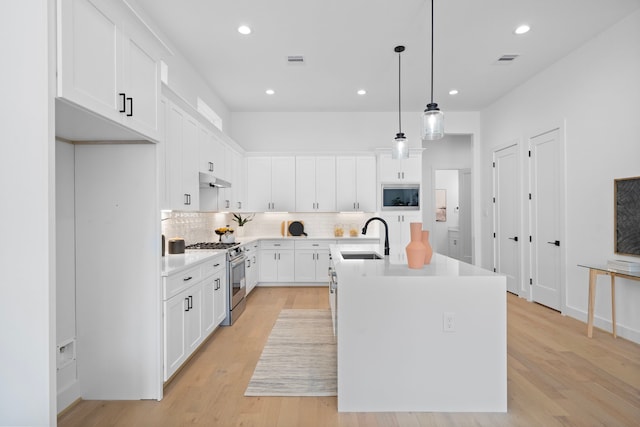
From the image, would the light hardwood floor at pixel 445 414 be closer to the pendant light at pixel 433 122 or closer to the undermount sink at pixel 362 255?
the undermount sink at pixel 362 255

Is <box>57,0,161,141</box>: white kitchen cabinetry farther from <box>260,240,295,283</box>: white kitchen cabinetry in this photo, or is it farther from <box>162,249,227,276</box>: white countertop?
<box>260,240,295,283</box>: white kitchen cabinetry

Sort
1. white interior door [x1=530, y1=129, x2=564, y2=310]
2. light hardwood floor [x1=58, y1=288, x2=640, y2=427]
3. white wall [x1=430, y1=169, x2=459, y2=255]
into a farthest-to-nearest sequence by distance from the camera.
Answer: white wall [x1=430, y1=169, x2=459, y2=255] → white interior door [x1=530, y1=129, x2=564, y2=310] → light hardwood floor [x1=58, y1=288, x2=640, y2=427]

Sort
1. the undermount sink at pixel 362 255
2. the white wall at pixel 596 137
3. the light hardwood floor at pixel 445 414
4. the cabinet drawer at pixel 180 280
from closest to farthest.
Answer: the light hardwood floor at pixel 445 414 → the cabinet drawer at pixel 180 280 → the white wall at pixel 596 137 → the undermount sink at pixel 362 255

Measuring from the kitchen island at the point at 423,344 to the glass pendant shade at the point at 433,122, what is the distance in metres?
1.25

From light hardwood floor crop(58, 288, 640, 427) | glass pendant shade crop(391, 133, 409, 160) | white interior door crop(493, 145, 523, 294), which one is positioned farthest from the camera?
white interior door crop(493, 145, 523, 294)

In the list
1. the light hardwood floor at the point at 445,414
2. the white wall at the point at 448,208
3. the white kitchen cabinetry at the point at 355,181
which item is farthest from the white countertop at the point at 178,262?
the white wall at the point at 448,208

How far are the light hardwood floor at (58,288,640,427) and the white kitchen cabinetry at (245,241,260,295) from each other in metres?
1.62

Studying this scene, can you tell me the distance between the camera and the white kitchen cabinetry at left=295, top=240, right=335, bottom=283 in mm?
5938

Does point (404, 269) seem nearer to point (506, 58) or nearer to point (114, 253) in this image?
point (114, 253)


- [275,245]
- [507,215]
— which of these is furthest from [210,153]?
[507,215]

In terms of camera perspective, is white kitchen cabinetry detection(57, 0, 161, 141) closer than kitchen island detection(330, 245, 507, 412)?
Yes

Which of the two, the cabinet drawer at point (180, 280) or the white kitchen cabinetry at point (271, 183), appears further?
the white kitchen cabinetry at point (271, 183)

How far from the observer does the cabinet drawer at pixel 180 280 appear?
8.00ft

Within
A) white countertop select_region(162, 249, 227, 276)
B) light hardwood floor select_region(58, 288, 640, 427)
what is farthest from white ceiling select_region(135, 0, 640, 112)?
light hardwood floor select_region(58, 288, 640, 427)
